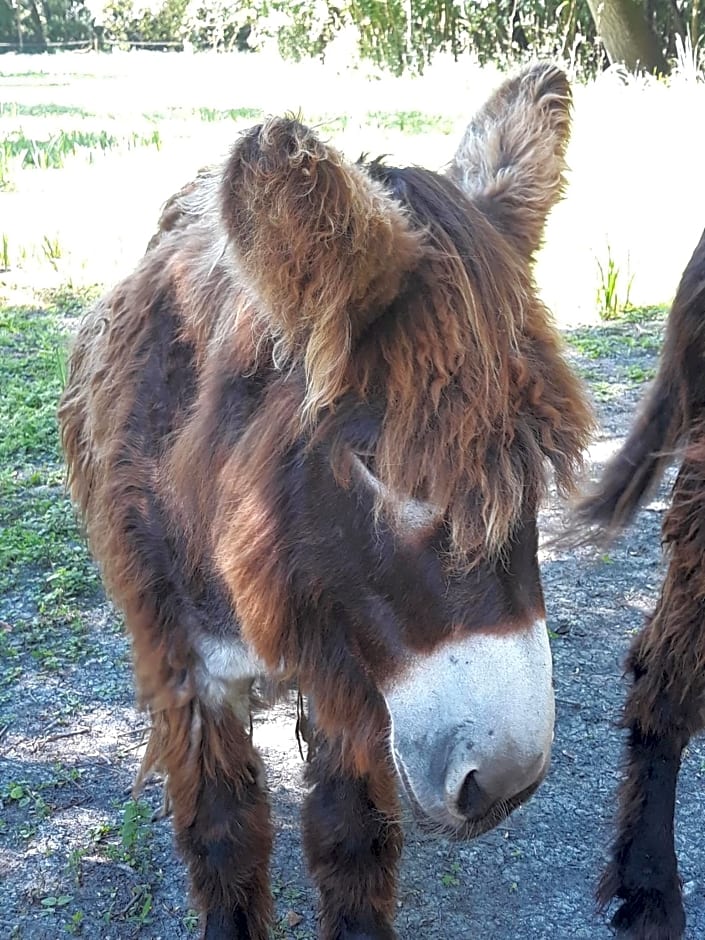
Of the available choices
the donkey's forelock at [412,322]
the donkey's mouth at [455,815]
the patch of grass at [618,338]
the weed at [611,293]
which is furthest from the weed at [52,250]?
the donkey's mouth at [455,815]

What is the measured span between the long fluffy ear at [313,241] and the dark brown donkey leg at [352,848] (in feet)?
4.04

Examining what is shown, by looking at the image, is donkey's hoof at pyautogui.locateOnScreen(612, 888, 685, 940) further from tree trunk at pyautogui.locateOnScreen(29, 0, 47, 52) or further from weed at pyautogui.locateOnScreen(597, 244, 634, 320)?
tree trunk at pyautogui.locateOnScreen(29, 0, 47, 52)

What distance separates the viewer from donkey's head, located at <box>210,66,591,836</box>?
5.06 feet

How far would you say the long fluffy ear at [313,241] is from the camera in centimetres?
146

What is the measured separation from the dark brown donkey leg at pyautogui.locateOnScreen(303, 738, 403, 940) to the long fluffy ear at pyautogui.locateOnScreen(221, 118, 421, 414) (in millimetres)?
1231

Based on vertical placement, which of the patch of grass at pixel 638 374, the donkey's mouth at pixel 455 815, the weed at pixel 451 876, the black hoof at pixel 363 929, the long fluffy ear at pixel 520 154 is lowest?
the weed at pixel 451 876

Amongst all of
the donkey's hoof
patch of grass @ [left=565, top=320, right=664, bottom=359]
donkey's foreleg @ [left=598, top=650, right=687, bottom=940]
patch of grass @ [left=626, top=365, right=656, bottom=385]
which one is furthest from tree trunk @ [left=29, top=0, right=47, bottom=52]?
the donkey's hoof

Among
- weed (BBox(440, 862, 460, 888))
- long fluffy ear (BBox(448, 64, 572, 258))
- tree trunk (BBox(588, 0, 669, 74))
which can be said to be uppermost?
tree trunk (BBox(588, 0, 669, 74))

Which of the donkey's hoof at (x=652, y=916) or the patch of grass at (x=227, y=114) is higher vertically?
the patch of grass at (x=227, y=114)

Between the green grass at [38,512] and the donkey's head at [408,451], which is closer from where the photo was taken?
the donkey's head at [408,451]

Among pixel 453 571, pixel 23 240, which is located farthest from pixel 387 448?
pixel 23 240

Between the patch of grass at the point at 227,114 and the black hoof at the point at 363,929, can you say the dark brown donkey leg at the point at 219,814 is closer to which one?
the black hoof at the point at 363,929

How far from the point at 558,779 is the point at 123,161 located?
29.2 ft

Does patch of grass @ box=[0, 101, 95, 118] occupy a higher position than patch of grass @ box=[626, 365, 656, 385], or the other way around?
patch of grass @ box=[0, 101, 95, 118]
